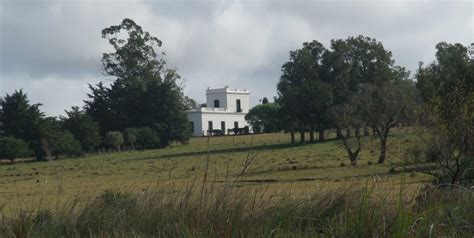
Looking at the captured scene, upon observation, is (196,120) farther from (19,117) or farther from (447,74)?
(447,74)

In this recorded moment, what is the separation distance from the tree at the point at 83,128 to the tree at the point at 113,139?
0.89 m

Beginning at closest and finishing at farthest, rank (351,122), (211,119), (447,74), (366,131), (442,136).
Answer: (442,136) < (351,122) < (366,131) < (447,74) < (211,119)

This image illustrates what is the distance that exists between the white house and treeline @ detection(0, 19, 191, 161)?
1365 centimetres

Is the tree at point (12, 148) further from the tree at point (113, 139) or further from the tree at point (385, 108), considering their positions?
the tree at point (385, 108)

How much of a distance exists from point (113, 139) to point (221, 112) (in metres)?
43.0

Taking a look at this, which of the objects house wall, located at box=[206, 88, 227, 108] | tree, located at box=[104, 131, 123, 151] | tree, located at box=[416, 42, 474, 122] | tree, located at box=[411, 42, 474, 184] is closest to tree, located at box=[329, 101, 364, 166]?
tree, located at box=[416, 42, 474, 122]

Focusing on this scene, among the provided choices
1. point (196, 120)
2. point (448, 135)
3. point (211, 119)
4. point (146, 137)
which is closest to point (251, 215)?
point (448, 135)

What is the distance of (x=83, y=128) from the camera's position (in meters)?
72.8

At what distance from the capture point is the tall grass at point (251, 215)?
5.27m

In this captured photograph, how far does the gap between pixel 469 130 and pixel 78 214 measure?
20297 millimetres

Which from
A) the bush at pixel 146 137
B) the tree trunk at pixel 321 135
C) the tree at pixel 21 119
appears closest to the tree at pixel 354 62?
the tree trunk at pixel 321 135

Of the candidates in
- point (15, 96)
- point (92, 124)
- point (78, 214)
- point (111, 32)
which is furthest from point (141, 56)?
point (78, 214)

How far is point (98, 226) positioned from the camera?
236 inches

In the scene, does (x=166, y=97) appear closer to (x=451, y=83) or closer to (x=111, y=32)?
(x=111, y=32)
